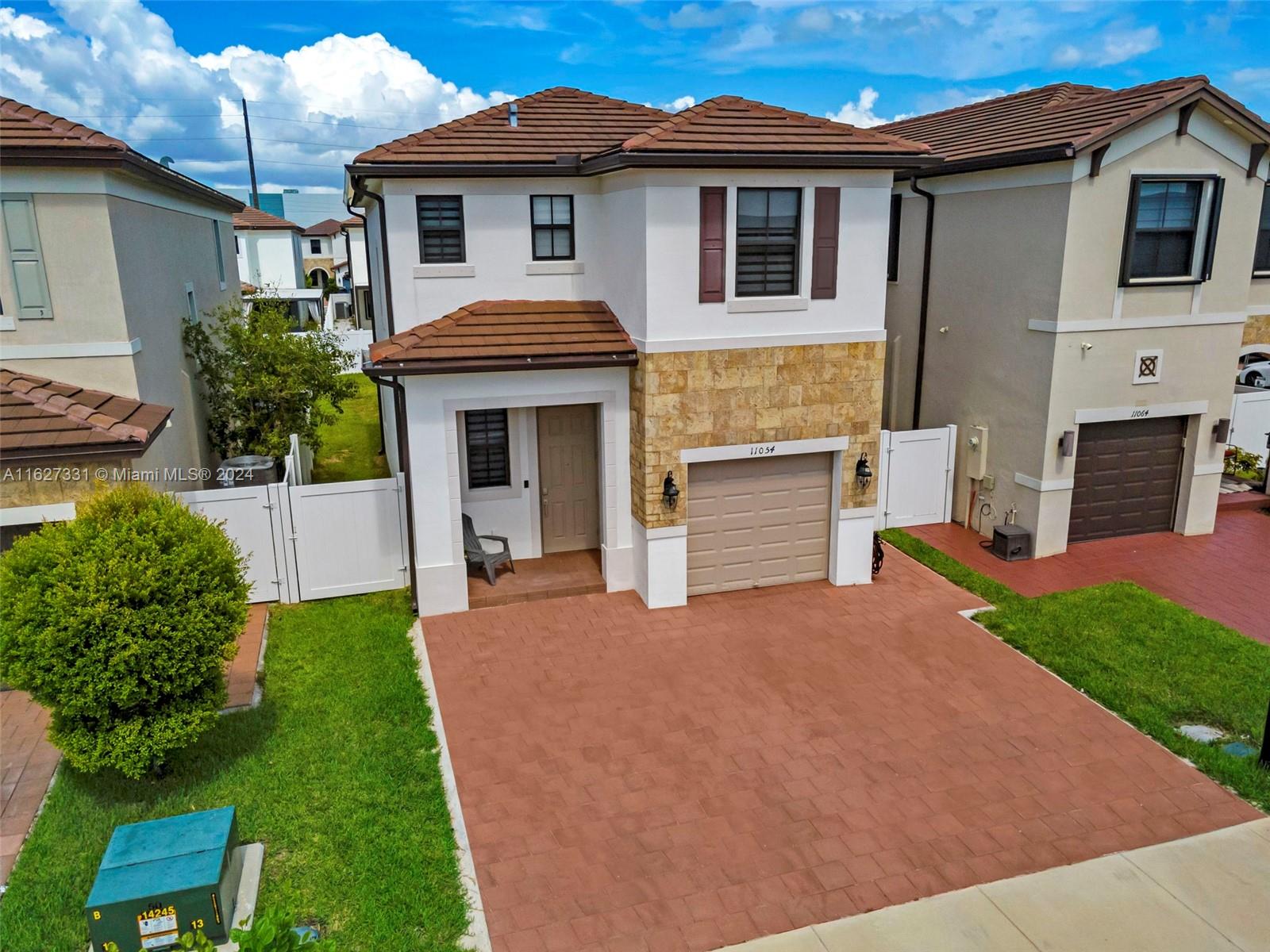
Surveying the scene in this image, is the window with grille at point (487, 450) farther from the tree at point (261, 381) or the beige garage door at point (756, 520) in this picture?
the tree at point (261, 381)

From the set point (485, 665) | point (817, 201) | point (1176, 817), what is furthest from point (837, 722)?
point (817, 201)

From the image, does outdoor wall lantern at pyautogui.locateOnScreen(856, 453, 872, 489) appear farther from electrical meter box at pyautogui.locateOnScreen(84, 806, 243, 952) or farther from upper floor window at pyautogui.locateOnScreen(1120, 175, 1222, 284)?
electrical meter box at pyautogui.locateOnScreen(84, 806, 243, 952)

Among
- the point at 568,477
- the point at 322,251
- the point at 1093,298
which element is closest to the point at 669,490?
the point at 568,477

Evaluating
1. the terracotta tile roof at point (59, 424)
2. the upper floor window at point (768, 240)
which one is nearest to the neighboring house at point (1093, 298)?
the upper floor window at point (768, 240)

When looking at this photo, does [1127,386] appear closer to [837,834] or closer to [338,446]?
[837,834]

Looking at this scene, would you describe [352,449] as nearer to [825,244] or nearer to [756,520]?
[756,520]

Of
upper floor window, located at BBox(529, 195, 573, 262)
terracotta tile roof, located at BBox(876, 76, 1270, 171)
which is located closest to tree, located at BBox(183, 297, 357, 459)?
upper floor window, located at BBox(529, 195, 573, 262)
